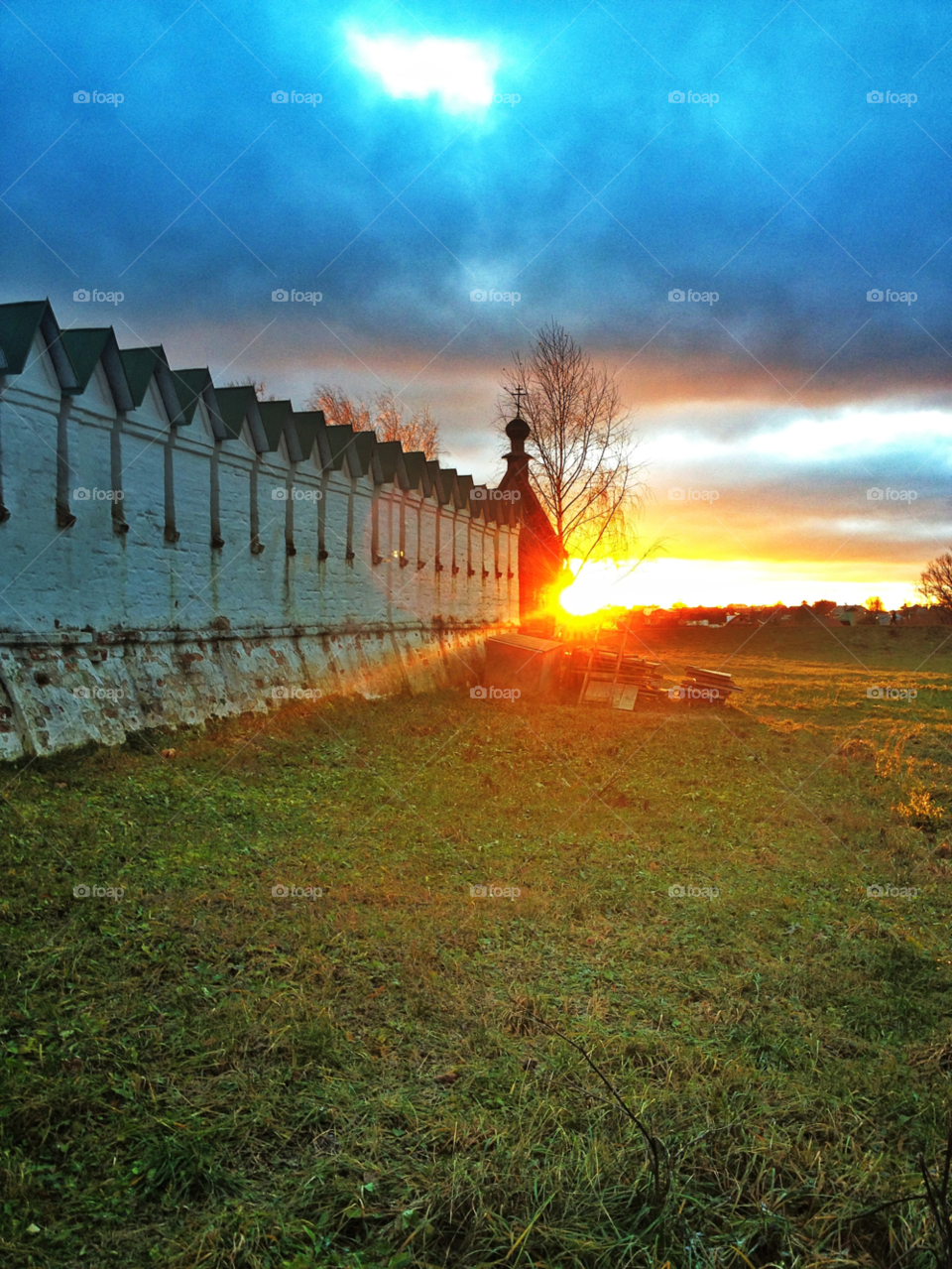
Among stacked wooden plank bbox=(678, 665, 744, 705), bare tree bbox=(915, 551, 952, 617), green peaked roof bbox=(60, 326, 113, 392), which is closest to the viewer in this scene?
green peaked roof bbox=(60, 326, 113, 392)

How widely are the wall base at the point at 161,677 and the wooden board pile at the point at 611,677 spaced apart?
4889mm

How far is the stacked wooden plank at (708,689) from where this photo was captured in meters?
22.2

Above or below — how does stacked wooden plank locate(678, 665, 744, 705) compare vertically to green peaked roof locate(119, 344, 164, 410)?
below

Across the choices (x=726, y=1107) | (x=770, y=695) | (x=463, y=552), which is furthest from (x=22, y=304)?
(x=770, y=695)

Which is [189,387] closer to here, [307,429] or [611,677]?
[307,429]

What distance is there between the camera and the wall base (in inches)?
373

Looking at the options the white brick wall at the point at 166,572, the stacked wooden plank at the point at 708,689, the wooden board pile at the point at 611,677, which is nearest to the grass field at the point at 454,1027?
the white brick wall at the point at 166,572

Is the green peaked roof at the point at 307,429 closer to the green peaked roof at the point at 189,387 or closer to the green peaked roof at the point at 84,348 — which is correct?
the green peaked roof at the point at 189,387

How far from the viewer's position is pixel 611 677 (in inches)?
847

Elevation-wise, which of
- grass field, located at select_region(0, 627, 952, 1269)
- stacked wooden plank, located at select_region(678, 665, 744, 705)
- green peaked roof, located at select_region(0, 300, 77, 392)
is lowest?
grass field, located at select_region(0, 627, 952, 1269)

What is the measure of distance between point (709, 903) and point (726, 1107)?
11.1 feet

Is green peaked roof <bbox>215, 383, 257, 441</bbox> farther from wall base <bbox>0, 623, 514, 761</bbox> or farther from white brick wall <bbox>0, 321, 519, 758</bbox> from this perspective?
wall base <bbox>0, 623, 514, 761</bbox>

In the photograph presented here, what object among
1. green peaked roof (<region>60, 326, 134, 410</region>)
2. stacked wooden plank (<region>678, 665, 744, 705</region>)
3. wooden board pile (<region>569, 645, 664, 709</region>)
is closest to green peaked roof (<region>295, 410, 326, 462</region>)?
green peaked roof (<region>60, 326, 134, 410</region>)

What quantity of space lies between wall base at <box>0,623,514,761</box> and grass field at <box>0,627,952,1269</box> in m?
0.53
